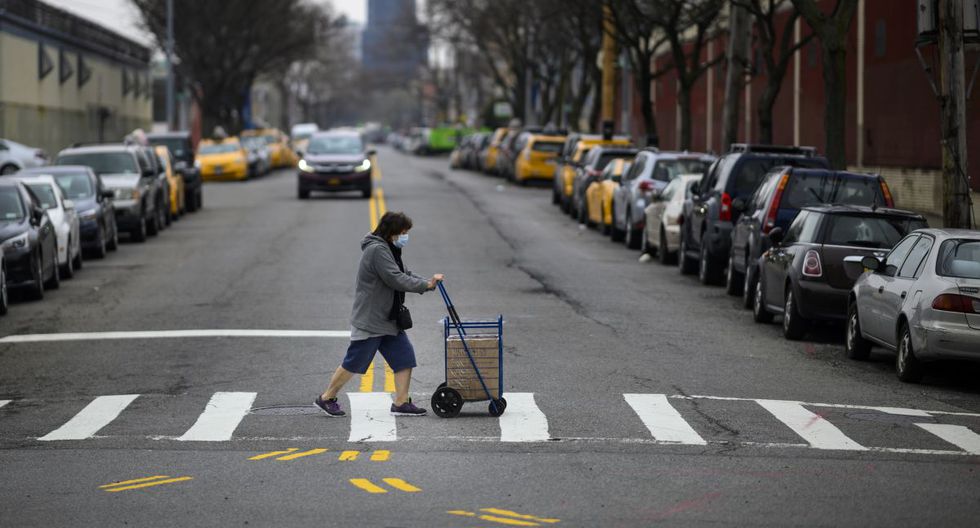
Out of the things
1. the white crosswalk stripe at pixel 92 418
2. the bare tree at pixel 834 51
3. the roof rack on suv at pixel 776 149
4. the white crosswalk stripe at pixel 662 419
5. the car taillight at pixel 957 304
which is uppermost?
the bare tree at pixel 834 51

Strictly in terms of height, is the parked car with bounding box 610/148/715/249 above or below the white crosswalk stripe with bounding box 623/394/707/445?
above

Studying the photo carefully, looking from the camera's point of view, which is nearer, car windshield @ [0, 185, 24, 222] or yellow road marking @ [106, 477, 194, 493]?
yellow road marking @ [106, 477, 194, 493]

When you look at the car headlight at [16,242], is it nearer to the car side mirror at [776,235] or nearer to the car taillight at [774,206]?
the car taillight at [774,206]

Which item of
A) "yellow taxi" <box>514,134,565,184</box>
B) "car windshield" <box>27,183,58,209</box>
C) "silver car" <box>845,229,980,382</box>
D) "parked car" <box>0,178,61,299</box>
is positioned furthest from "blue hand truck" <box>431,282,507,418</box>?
"yellow taxi" <box>514,134,565,184</box>

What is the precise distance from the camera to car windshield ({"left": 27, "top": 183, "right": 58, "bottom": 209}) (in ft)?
84.4

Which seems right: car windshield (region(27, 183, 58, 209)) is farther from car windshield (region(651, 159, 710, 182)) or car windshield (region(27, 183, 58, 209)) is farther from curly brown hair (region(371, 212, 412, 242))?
curly brown hair (region(371, 212, 412, 242))

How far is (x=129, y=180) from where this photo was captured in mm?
33438

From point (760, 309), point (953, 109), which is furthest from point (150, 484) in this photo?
point (953, 109)

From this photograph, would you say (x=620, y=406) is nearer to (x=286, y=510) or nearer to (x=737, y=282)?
(x=286, y=510)

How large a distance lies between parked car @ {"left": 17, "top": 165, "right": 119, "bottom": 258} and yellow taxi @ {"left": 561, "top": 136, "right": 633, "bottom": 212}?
1286cm

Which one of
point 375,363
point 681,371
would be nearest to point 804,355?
point 681,371

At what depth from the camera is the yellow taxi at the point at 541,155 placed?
53.9 m

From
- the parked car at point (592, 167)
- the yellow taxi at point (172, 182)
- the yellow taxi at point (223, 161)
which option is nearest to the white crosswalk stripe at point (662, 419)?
the parked car at point (592, 167)

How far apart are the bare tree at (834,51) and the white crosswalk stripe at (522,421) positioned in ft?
51.8
